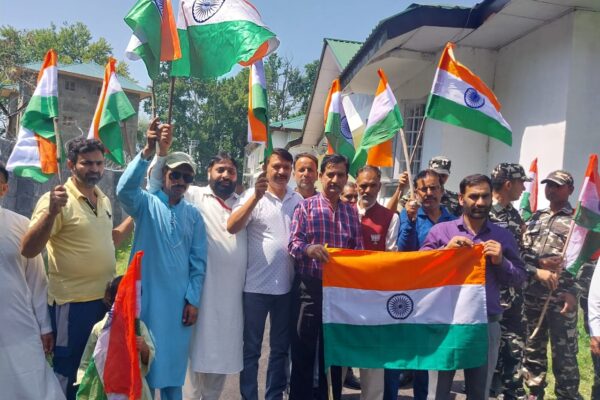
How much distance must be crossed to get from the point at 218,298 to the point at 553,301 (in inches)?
120

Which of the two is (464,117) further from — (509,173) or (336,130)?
(336,130)

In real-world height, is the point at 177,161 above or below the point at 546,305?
above

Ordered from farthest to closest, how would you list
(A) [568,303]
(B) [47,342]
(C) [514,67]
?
1. (C) [514,67]
2. (A) [568,303]
3. (B) [47,342]

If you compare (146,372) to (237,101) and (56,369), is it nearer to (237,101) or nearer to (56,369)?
(56,369)

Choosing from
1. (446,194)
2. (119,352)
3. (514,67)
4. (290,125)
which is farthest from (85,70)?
(119,352)

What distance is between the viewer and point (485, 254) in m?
3.38

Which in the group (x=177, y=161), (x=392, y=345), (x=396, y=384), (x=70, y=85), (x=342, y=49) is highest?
(x=70, y=85)

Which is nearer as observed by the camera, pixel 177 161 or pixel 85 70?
pixel 177 161

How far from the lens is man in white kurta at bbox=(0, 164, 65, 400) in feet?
9.84

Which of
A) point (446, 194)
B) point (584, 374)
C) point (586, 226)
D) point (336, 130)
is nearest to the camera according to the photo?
point (586, 226)

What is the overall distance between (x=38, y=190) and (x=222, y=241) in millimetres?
6516

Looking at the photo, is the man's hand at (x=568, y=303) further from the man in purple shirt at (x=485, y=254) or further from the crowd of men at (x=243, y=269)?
the man in purple shirt at (x=485, y=254)

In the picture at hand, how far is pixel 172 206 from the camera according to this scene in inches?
144

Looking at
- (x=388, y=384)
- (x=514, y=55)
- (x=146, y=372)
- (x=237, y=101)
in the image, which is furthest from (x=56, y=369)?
(x=237, y=101)
